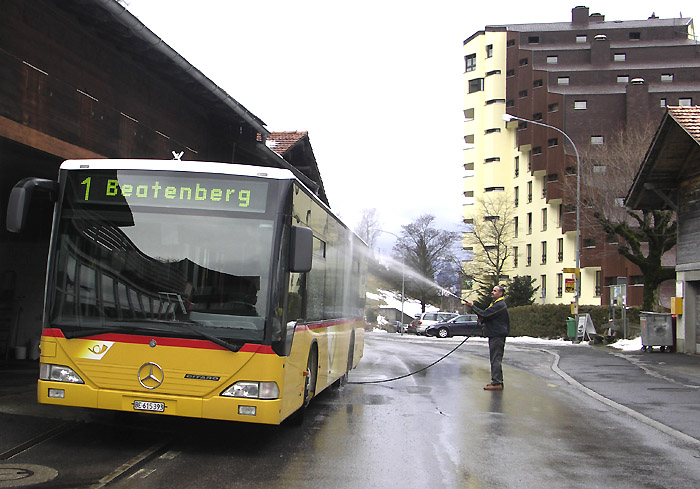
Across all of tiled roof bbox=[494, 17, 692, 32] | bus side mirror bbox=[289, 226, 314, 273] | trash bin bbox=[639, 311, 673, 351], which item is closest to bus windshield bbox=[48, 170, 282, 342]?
bus side mirror bbox=[289, 226, 314, 273]

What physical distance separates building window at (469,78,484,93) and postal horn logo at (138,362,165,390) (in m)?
69.3

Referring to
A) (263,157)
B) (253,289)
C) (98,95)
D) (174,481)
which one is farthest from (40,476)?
(263,157)

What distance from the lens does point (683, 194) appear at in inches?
873

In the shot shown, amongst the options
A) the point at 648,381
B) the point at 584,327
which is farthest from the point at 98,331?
the point at 584,327

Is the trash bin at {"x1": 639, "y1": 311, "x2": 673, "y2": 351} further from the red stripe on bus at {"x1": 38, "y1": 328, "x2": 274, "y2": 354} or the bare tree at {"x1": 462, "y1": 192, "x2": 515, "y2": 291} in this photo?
the bare tree at {"x1": 462, "y1": 192, "x2": 515, "y2": 291}

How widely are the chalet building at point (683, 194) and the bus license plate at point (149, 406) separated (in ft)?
57.0

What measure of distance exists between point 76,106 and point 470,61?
6726cm

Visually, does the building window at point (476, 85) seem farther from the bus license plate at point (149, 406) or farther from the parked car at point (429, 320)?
the bus license plate at point (149, 406)

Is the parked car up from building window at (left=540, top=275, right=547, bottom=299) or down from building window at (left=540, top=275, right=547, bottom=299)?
down

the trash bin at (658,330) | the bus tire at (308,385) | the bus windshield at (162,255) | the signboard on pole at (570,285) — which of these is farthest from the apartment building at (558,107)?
the bus windshield at (162,255)

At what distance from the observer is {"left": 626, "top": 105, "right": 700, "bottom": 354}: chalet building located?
20531 mm

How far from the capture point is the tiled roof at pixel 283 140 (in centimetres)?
2219

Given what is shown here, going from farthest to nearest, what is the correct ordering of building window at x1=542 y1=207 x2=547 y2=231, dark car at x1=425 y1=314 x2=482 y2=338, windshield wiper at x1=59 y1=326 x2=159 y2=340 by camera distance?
1. building window at x1=542 y1=207 x2=547 y2=231
2. dark car at x1=425 y1=314 x2=482 y2=338
3. windshield wiper at x1=59 y1=326 x2=159 y2=340

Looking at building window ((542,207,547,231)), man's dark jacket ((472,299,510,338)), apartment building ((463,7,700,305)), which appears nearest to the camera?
man's dark jacket ((472,299,510,338))
